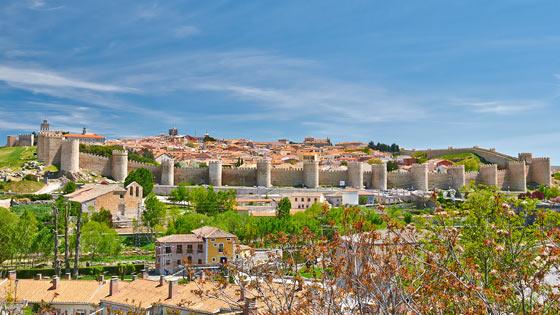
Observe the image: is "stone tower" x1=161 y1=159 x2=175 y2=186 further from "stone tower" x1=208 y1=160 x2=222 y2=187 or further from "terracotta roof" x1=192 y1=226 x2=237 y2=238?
"terracotta roof" x1=192 y1=226 x2=237 y2=238

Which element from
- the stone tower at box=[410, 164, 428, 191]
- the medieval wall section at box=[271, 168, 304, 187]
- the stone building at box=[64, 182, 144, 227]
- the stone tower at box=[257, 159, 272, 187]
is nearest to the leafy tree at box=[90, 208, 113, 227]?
the stone building at box=[64, 182, 144, 227]

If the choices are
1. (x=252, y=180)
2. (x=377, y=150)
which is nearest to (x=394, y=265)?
(x=252, y=180)

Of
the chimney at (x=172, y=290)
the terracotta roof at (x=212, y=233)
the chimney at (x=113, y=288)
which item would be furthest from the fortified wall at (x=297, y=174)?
the chimney at (x=172, y=290)

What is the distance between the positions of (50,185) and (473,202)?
39.2 meters

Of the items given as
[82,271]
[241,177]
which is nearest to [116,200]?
[82,271]

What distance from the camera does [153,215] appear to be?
33.3 meters

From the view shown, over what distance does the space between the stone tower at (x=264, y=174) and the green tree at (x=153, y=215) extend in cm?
1774

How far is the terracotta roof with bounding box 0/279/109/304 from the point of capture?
50.1ft

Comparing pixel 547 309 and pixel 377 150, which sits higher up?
pixel 377 150

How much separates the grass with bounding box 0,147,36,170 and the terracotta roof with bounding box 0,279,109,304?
3389 centimetres

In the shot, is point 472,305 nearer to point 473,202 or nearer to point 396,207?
point 473,202

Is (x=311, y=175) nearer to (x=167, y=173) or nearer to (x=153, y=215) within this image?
(x=167, y=173)

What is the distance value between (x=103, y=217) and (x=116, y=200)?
3.88m

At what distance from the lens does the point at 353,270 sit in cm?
602
